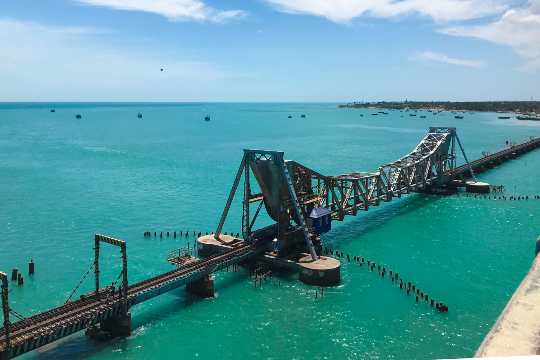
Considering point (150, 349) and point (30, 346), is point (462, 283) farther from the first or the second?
point (30, 346)

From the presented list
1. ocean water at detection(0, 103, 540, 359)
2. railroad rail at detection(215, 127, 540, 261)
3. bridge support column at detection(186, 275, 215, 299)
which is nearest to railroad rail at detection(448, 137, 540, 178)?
ocean water at detection(0, 103, 540, 359)

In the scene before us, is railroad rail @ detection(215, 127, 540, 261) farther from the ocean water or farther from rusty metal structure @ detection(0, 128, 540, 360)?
the ocean water

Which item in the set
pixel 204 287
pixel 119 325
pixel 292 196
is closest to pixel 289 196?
pixel 292 196

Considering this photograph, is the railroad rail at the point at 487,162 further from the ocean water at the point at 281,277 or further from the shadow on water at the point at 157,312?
the shadow on water at the point at 157,312

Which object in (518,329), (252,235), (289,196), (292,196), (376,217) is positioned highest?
(518,329)

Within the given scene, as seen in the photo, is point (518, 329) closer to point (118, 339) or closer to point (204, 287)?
point (118, 339)

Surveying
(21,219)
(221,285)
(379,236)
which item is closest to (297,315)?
(221,285)

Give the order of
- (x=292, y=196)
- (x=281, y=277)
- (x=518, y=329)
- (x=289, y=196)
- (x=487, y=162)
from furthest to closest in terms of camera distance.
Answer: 1. (x=487, y=162)
2. (x=289, y=196)
3. (x=292, y=196)
4. (x=281, y=277)
5. (x=518, y=329)
